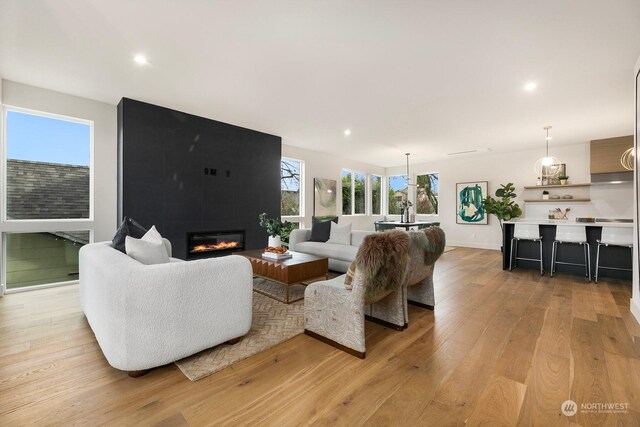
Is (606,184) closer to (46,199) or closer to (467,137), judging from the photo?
(467,137)

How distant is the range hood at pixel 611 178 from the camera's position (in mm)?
5930

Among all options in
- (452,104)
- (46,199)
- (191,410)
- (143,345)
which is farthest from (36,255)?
(452,104)

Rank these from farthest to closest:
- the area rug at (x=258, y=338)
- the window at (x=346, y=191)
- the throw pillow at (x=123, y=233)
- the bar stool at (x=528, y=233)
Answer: the window at (x=346, y=191)
the bar stool at (x=528, y=233)
the throw pillow at (x=123, y=233)
the area rug at (x=258, y=338)

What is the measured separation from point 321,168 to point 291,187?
1218mm

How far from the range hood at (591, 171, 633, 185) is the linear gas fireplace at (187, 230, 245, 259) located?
7873 mm

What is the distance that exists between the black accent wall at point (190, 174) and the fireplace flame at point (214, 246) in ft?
0.69

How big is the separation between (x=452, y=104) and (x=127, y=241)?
4.45 metres

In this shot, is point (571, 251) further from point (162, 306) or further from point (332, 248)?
point (162, 306)

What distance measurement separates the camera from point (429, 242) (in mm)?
2777

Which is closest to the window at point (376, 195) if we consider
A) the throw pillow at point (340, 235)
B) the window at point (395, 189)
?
the window at point (395, 189)

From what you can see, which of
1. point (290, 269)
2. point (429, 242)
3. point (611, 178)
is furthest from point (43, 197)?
point (611, 178)

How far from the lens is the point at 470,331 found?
100 inches

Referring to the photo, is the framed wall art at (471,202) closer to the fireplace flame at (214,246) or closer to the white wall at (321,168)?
the white wall at (321,168)

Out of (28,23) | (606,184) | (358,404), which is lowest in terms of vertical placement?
(358,404)
